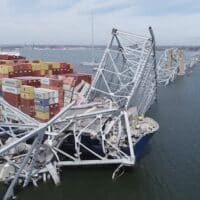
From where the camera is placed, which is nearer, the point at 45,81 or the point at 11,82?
the point at 45,81

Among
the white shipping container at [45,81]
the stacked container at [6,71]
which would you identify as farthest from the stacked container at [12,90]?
the stacked container at [6,71]

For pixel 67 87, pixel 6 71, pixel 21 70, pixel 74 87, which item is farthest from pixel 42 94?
pixel 21 70

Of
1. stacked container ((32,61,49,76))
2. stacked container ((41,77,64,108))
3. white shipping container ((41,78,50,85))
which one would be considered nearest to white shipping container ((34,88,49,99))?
stacked container ((41,77,64,108))

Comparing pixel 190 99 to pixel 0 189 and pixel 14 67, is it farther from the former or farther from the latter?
pixel 0 189

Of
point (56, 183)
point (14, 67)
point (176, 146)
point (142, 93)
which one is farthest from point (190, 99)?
point (56, 183)

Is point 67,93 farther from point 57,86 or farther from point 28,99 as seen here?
point 28,99

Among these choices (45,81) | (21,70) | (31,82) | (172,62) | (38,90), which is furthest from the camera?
(172,62)
